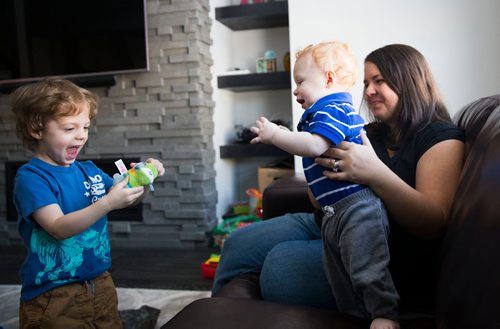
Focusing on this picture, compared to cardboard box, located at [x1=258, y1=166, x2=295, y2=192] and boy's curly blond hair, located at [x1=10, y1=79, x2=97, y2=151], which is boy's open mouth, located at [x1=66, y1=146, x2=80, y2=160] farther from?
cardboard box, located at [x1=258, y1=166, x2=295, y2=192]

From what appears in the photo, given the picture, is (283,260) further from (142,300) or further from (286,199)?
(142,300)

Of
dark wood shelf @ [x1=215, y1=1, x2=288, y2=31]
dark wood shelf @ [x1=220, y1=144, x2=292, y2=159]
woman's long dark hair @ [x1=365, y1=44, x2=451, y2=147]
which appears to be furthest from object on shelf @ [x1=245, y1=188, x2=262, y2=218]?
woman's long dark hair @ [x1=365, y1=44, x2=451, y2=147]

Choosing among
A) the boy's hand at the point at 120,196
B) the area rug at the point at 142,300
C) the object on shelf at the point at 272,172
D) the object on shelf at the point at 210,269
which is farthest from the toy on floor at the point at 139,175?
the object on shelf at the point at 272,172

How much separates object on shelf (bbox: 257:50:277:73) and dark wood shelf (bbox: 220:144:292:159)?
1.98ft

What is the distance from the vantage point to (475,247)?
0.68 meters

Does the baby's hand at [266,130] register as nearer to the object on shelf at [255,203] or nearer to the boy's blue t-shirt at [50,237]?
the boy's blue t-shirt at [50,237]

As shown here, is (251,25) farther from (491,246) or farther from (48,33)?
(491,246)

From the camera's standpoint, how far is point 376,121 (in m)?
1.37

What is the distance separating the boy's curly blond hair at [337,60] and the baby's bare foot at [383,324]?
21.4 inches

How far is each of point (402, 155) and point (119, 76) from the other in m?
2.39

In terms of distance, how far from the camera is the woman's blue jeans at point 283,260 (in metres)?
1.07

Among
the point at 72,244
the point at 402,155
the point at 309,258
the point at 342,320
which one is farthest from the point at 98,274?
the point at 402,155

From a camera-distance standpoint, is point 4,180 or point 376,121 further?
point 4,180

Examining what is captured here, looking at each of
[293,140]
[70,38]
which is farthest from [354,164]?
[70,38]
